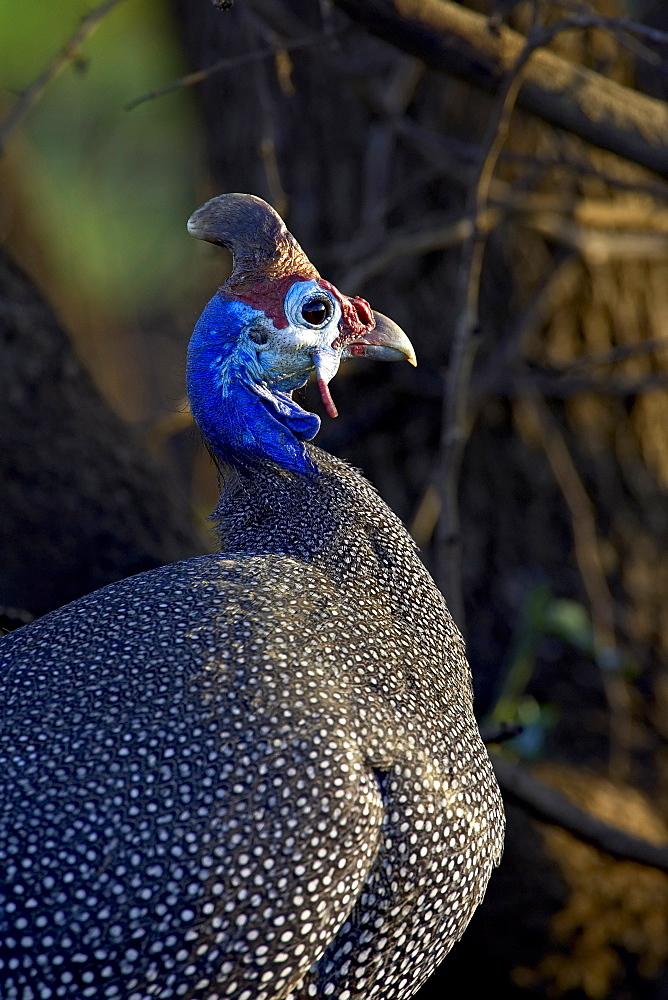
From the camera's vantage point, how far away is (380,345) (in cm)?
256

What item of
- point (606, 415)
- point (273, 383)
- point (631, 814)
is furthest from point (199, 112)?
point (631, 814)

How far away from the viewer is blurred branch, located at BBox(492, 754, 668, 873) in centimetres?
306

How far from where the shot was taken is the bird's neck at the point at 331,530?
7.97 ft

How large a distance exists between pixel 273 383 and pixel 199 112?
285 cm

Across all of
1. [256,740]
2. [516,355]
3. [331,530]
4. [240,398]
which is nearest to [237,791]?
[256,740]

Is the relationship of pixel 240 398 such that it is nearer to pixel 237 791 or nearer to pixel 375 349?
pixel 375 349

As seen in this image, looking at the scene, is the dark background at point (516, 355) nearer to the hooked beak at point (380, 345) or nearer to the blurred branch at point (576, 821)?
the blurred branch at point (576, 821)

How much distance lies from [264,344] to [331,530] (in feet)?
1.36

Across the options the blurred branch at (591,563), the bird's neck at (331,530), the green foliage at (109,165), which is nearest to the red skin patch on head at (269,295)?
the bird's neck at (331,530)

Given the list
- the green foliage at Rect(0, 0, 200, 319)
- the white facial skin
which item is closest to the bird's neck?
the white facial skin

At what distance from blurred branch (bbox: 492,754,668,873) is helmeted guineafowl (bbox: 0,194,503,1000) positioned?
2.31 ft

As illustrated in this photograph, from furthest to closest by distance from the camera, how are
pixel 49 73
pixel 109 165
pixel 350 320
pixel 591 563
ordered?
1. pixel 109 165
2. pixel 591 563
3. pixel 49 73
4. pixel 350 320

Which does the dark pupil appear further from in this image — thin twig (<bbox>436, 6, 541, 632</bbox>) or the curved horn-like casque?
thin twig (<bbox>436, 6, 541, 632</bbox>)

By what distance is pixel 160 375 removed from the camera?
11.7m
